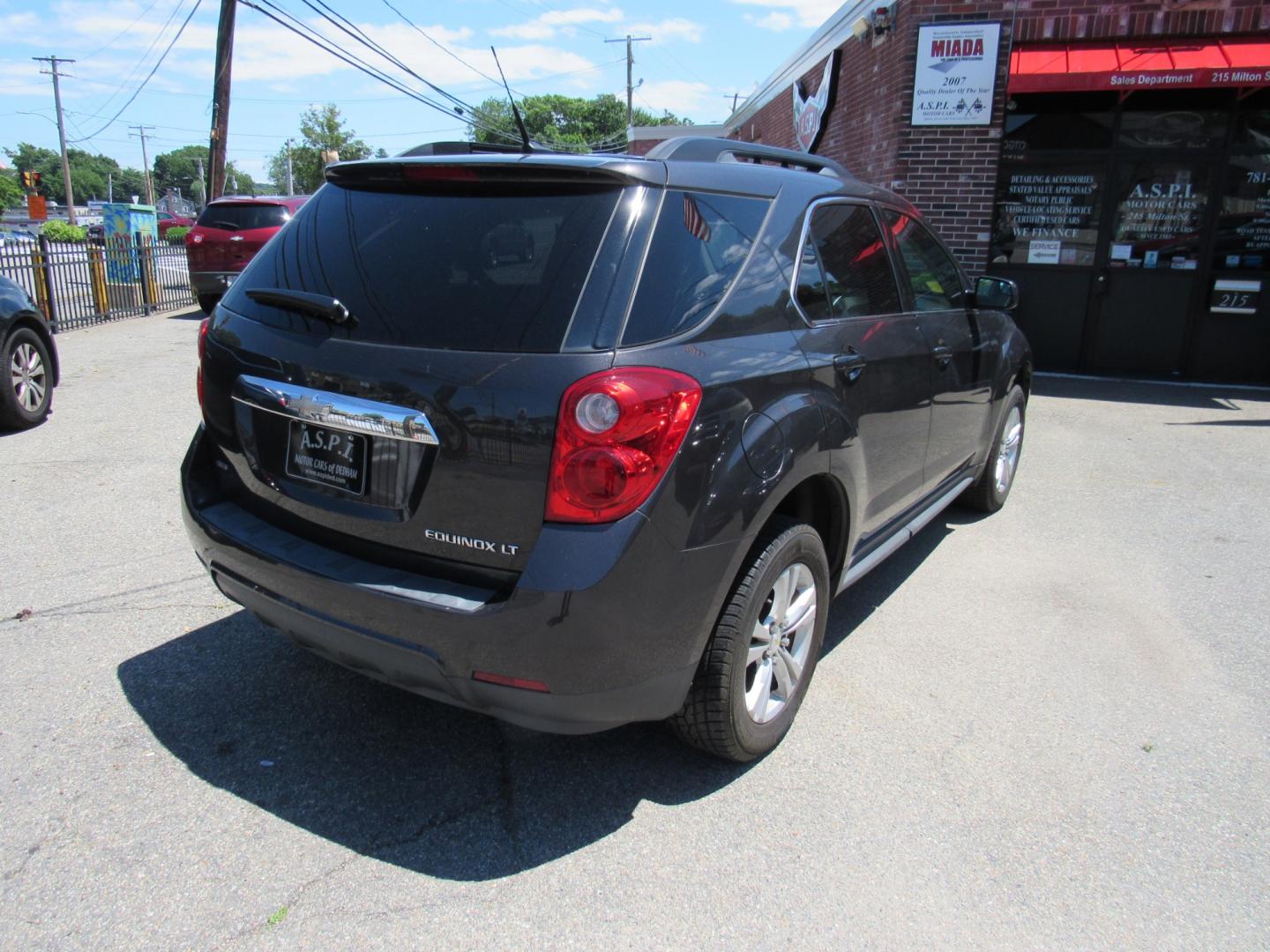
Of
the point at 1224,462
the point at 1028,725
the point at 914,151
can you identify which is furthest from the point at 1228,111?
the point at 1028,725

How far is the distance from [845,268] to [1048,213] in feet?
26.5

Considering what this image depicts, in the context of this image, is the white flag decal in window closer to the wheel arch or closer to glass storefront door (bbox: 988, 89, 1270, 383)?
the wheel arch

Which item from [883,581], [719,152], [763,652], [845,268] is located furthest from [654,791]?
[719,152]

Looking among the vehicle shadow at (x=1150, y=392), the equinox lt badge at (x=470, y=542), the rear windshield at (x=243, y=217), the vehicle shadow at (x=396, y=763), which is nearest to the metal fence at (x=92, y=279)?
the rear windshield at (x=243, y=217)

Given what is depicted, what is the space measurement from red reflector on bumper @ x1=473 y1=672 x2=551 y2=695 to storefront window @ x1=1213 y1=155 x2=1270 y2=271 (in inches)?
405

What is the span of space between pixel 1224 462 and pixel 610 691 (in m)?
6.41

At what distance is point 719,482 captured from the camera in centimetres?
249

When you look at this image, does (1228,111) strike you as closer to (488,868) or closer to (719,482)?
(719,482)

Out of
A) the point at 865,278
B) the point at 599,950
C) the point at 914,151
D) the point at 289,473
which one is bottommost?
the point at 599,950

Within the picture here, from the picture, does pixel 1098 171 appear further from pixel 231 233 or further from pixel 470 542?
pixel 231 233

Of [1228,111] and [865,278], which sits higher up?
[1228,111]

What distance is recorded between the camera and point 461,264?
261 centimetres

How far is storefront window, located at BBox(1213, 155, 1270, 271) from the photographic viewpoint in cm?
970

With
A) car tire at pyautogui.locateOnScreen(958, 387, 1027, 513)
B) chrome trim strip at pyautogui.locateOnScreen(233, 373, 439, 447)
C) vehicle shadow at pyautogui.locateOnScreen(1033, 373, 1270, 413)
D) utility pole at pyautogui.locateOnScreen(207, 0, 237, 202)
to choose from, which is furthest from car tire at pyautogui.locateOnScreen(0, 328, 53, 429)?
utility pole at pyautogui.locateOnScreen(207, 0, 237, 202)
